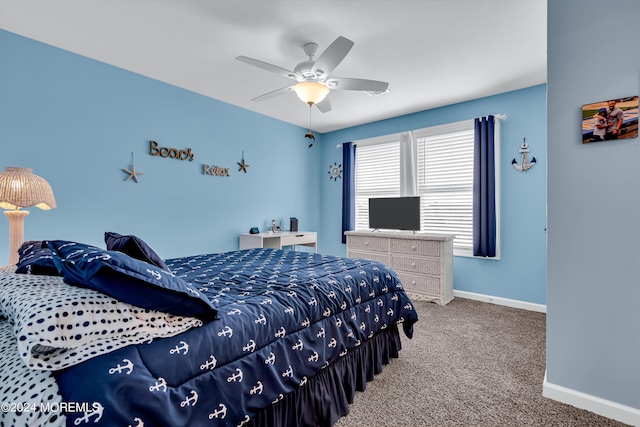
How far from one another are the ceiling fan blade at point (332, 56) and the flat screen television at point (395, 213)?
7.62ft

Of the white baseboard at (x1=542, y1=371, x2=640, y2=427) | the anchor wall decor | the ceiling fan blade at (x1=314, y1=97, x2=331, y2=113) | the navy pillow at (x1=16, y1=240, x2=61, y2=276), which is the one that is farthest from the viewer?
the anchor wall decor

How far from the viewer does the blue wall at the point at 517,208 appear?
11.4 feet

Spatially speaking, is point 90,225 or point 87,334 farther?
point 90,225

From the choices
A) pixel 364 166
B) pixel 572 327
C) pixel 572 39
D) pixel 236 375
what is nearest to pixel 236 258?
pixel 236 375

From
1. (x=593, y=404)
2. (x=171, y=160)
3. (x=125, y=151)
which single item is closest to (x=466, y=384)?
(x=593, y=404)

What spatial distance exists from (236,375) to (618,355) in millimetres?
2035

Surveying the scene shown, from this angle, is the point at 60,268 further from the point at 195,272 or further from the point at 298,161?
the point at 298,161

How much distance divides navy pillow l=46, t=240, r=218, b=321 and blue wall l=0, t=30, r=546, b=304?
2.23m

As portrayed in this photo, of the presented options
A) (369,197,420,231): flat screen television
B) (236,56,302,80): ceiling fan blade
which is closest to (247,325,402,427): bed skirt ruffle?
(236,56,302,80): ceiling fan blade

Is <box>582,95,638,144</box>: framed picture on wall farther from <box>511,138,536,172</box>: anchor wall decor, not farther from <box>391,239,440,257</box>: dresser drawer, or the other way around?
<box>391,239,440,257</box>: dresser drawer

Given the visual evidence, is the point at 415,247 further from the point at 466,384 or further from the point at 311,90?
the point at 311,90

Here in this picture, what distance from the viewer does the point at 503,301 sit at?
12.3ft

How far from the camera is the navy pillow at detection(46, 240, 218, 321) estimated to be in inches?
37.2

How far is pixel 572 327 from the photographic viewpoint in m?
1.79
